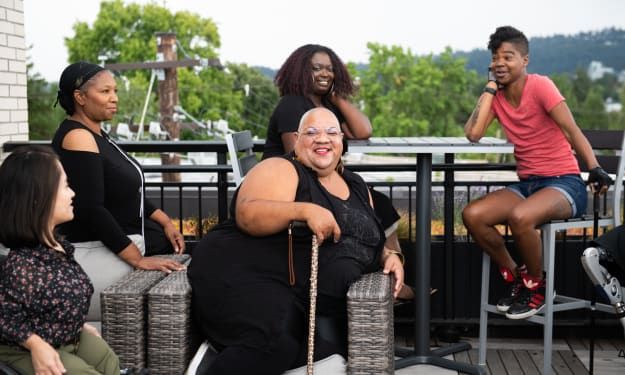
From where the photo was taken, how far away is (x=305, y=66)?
3543 millimetres

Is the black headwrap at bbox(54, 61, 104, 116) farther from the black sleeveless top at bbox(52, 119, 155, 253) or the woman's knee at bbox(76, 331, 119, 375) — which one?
the woman's knee at bbox(76, 331, 119, 375)

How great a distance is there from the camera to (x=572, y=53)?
73.0 meters

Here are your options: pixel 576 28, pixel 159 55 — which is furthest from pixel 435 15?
pixel 159 55

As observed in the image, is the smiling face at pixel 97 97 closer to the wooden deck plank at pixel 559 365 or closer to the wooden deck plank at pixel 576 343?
the wooden deck plank at pixel 559 365

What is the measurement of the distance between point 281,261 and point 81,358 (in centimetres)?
67

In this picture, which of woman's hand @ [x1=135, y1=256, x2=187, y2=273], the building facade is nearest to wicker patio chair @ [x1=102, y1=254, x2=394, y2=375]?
woman's hand @ [x1=135, y1=256, x2=187, y2=273]

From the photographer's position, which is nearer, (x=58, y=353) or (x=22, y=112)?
(x=58, y=353)

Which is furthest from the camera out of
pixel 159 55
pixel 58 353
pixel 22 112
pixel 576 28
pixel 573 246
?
pixel 576 28

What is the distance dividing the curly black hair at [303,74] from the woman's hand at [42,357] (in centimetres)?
190

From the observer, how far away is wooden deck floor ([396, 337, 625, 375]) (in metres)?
3.58

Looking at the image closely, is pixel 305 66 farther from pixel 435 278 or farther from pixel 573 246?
pixel 573 246

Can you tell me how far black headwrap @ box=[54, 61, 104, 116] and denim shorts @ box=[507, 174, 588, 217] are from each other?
1.80m

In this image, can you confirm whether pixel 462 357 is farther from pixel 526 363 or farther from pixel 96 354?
pixel 96 354

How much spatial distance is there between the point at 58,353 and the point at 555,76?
68538mm
